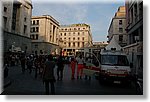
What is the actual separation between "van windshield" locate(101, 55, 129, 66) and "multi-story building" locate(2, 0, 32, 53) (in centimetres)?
2305

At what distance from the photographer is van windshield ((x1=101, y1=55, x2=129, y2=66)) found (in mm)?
11023

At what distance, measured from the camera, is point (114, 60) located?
1119cm

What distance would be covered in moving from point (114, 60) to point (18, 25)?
30.2 metres

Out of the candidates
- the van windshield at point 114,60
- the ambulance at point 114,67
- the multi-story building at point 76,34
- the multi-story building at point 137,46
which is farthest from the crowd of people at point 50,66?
the multi-story building at point 76,34

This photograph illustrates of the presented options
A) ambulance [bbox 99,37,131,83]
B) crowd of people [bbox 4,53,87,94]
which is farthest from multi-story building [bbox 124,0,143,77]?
crowd of people [bbox 4,53,87,94]

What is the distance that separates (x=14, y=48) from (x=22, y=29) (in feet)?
24.0

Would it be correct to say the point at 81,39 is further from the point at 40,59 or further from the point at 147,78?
the point at 147,78

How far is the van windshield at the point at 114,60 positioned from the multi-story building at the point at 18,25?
23.0 meters

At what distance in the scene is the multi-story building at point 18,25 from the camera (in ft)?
106

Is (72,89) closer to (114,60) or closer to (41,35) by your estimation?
(114,60)

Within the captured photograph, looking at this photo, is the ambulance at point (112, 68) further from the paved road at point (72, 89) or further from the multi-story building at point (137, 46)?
the multi-story building at point (137, 46)

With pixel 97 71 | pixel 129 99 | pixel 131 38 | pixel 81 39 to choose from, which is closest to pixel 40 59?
pixel 97 71

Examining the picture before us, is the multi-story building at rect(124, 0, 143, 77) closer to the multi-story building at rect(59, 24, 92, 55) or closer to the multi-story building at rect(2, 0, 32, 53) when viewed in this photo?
the multi-story building at rect(2, 0, 32, 53)

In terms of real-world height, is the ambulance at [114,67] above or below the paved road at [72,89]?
above
